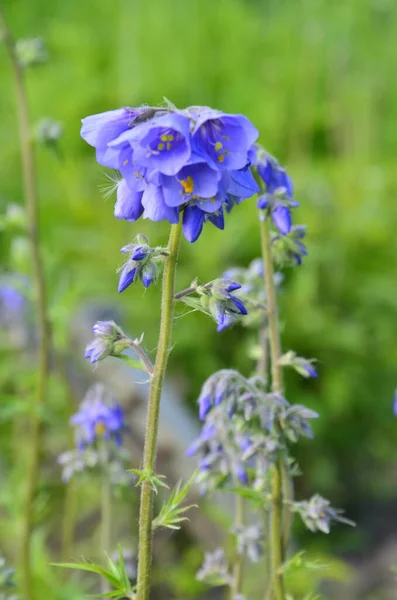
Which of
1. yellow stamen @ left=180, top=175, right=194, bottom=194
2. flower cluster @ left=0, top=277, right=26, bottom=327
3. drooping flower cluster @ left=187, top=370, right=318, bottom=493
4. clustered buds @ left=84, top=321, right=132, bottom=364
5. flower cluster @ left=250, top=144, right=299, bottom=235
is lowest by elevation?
drooping flower cluster @ left=187, top=370, right=318, bottom=493

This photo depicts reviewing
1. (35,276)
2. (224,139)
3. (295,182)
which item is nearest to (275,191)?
(224,139)

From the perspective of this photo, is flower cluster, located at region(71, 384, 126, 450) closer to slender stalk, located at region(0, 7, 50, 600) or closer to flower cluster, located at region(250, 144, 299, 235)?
slender stalk, located at region(0, 7, 50, 600)

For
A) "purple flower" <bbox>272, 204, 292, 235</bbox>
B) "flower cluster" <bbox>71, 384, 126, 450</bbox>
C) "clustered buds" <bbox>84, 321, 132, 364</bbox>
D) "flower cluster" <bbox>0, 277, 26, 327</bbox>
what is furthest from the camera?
"flower cluster" <bbox>0, 277, 26, 327</bbox>

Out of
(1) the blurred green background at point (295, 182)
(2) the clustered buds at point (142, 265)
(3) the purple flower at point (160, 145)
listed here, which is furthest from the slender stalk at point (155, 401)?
(1) the blurred green background at point (295, 182)

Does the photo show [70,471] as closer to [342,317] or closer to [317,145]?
[342,317]

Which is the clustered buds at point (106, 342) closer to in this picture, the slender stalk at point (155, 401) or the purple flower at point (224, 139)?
the slender stalk at point (155, 401)

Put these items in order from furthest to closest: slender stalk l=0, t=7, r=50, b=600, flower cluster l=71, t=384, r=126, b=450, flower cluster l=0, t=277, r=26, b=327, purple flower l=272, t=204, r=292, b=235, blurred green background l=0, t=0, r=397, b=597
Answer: blurred green background l=0, t=0, r=397, b=597, flower cluster l=0, t=277, r=26, b=327, slender stalk l=0, t=7, r=50, b=600, flower cluster l=71, t=384, r=126, b=450, purple flower l=272, t=204, r=292, b=235

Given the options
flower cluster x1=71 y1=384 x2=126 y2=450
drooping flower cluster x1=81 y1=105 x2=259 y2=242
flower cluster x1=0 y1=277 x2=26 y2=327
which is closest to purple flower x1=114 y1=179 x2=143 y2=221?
drooping flower cluster x1=81 y1=105 x2=259 y2=242

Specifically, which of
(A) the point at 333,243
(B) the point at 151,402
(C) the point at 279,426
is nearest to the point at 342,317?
(A) the point at 333,243
